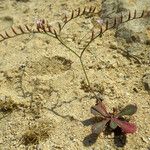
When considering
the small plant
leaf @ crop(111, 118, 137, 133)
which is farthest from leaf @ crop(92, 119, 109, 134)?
leaf @ crop(111, 118, 137, 133)

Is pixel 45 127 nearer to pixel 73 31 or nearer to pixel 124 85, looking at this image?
pixel 124 85

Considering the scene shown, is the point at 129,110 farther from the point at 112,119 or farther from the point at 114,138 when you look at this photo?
the point at 114,138

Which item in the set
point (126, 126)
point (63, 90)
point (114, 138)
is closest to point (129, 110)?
point (126, 126)

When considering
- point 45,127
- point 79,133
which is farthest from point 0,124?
point 79,133

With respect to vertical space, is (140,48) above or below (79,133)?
above

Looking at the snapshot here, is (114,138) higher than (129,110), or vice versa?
(129,110)

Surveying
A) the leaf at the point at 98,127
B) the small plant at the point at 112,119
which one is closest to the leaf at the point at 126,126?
the small plant at the point at 112,119
